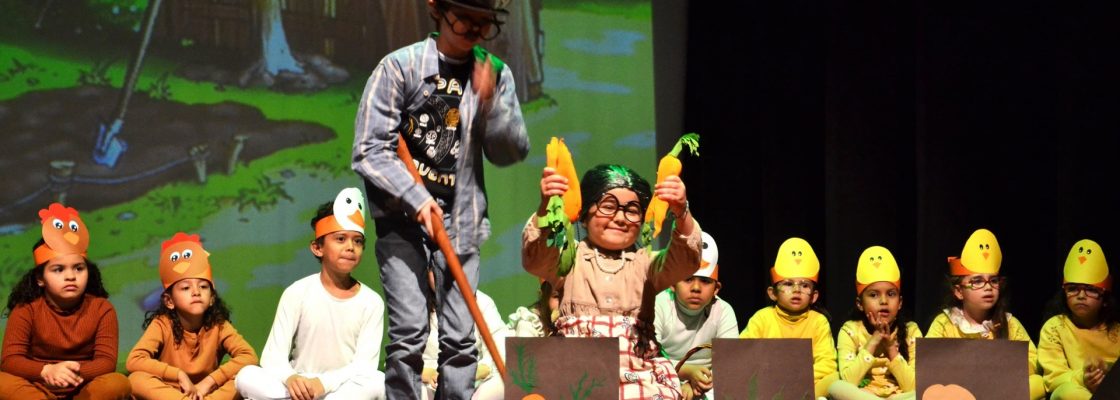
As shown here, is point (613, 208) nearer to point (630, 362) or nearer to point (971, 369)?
point (630, 362)

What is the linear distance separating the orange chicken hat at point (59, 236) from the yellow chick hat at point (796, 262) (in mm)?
2469

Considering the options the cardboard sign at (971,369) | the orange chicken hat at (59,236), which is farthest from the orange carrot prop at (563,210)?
the orange chicken hat at (59,236)

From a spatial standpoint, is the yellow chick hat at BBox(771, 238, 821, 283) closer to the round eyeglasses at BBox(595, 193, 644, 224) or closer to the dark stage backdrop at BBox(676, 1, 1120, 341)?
the dark stage backdrop at BBox(676, 1, 1120, 341)

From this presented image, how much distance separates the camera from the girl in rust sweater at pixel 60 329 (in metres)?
3.88

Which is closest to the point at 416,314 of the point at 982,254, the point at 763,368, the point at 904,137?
the point at 763,368

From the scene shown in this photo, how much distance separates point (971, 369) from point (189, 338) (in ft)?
8.79

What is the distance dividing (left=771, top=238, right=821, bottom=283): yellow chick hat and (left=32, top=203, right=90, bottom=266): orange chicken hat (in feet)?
8.10

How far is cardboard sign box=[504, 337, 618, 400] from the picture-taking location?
2.57m

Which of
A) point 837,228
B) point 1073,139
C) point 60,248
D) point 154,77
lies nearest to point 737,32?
point 837,228

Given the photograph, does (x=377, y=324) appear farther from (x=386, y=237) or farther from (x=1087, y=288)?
(x=1087, y=288)

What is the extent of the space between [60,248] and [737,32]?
304 cm

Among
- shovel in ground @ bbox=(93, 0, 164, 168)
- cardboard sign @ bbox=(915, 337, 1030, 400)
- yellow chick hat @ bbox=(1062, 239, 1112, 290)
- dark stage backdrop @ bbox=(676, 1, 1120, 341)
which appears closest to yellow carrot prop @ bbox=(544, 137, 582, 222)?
cardboard sign @ bbox=(915, 337, 1030, 400)

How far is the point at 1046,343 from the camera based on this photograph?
4332 millimetres

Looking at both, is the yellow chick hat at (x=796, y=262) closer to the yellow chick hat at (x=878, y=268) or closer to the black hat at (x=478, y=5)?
the yellow chick hat at (x=878, y=268)
